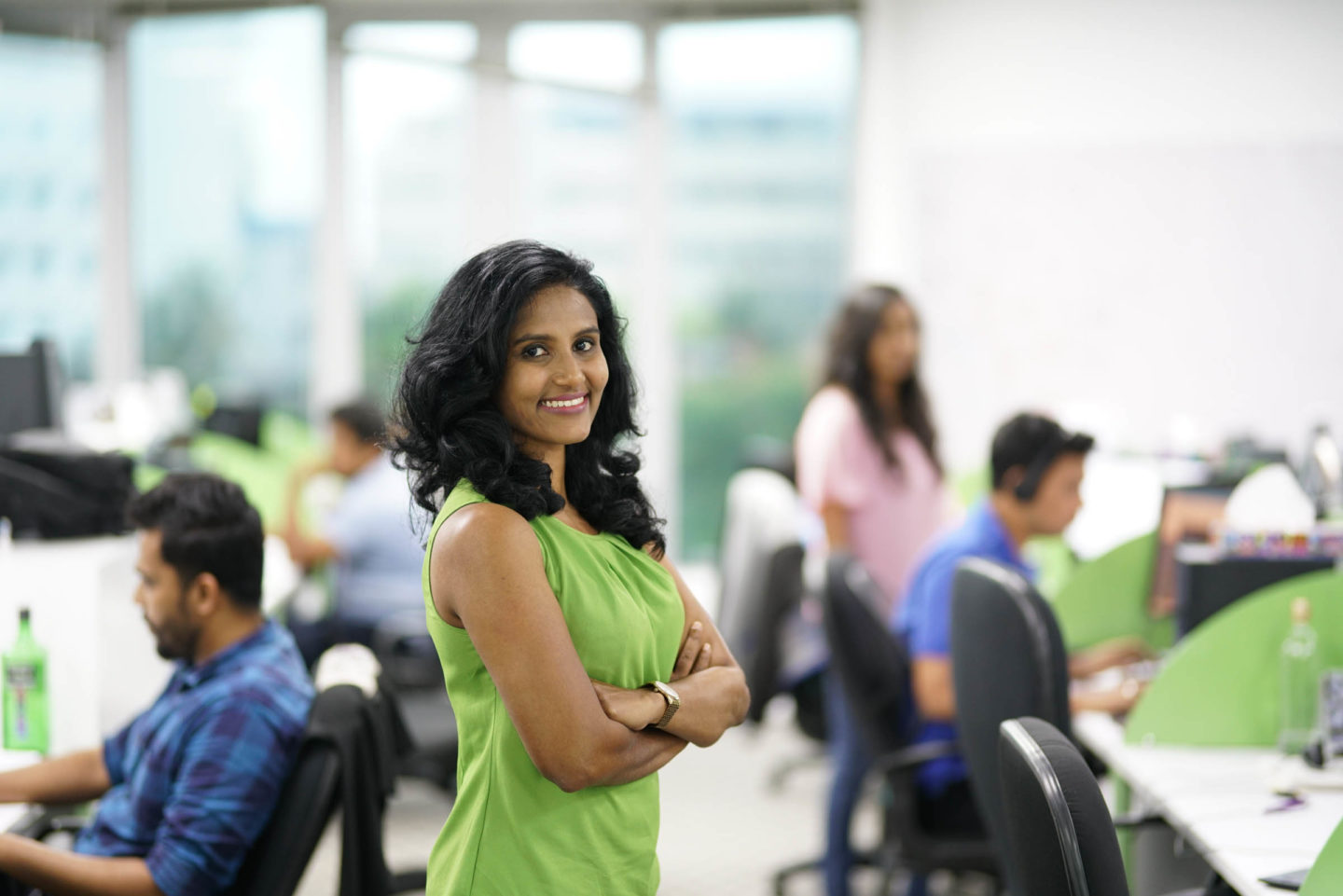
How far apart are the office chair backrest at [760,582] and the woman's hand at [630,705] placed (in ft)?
6.51

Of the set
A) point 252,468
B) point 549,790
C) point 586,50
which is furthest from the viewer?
point 586,50

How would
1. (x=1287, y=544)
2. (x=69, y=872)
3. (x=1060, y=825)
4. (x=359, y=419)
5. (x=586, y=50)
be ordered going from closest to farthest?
1. (x=1060, y=825)
2. (x=69, y=872)
3. (x=1287, y=544)
4. (x=359, y=419)
5. (x=586, y=50)

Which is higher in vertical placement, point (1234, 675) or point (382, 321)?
point (382, 321)

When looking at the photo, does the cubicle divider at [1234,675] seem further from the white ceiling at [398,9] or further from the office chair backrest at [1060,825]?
the white ceiling at [398,9]

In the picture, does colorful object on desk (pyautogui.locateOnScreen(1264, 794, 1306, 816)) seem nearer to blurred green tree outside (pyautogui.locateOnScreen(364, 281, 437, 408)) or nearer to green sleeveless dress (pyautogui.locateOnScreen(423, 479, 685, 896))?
green sleeveless dress (pyautogui.locateOnScreen(423, 479, 685, 896))

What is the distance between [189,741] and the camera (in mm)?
1786

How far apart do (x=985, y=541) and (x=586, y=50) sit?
12.9 feet

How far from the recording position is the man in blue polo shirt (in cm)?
254

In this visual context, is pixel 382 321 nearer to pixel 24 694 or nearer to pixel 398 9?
pixel 398 9

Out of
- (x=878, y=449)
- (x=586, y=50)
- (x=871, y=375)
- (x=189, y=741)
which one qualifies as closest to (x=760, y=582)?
(x=878, y=449)

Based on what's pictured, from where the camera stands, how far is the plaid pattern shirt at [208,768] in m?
1.74

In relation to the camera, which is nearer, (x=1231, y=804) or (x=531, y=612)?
(x=531, y=612)

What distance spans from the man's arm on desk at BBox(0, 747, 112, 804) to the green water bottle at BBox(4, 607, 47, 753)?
137mm

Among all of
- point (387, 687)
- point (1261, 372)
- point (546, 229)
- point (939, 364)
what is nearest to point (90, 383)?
point (546, 229)
